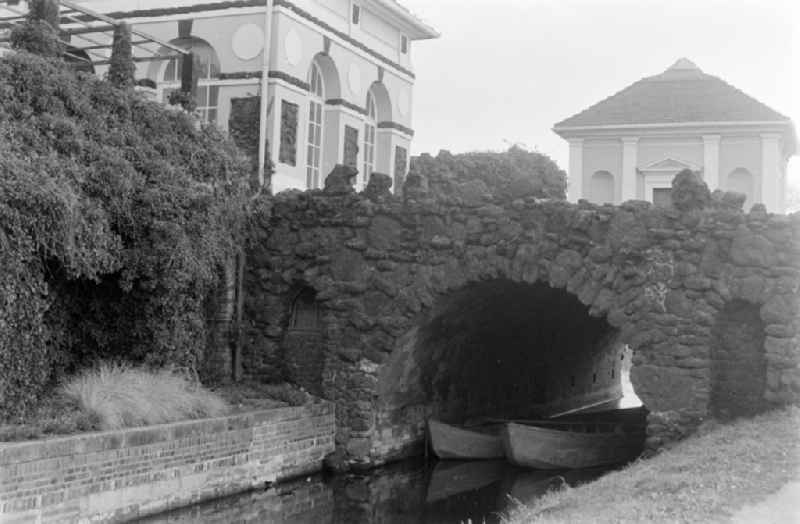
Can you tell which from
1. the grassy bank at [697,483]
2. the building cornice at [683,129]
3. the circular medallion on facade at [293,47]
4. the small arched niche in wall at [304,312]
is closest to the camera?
the grassy bank at [697,483]

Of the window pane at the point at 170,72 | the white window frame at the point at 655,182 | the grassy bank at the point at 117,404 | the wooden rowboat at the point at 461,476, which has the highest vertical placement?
the window pane at the point at 170,72

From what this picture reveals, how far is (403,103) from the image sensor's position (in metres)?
23.3

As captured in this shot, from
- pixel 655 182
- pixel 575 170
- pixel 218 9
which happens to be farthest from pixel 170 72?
pixel 655 182

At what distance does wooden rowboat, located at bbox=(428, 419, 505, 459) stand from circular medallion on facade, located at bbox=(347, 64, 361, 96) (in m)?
6.59

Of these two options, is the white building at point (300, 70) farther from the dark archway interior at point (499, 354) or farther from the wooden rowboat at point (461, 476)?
the wooden rowboat at point (461, 476)

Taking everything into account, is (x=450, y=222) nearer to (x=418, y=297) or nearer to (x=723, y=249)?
(x=418, y=297)

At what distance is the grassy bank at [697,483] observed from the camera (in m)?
9.55

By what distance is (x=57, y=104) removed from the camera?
46.3 feet

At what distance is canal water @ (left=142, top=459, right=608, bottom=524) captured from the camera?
45.5 feet

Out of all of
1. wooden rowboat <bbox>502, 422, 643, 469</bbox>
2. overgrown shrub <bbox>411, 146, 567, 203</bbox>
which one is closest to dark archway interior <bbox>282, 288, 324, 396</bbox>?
wooden rowboat <bbox>502, 422, 643, 469</bbox>

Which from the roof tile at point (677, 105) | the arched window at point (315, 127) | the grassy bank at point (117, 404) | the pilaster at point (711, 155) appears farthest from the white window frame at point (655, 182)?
the grassy bank at point (117, 404)

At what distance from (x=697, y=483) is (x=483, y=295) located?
299 inches

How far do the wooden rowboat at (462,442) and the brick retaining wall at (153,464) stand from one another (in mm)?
2756

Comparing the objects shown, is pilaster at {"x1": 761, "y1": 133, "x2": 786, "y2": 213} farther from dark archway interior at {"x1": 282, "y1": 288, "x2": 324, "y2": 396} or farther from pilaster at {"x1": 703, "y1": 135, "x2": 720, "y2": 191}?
dark archway interior at {"x1": 282, "y1": 288, "x2": 324, "y2": 396}
